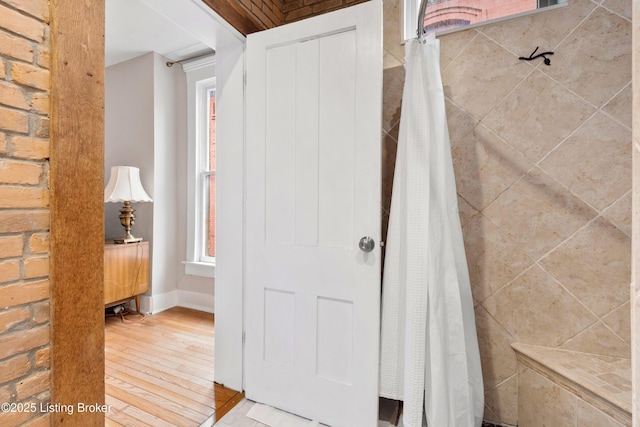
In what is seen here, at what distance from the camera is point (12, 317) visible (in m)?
0.80

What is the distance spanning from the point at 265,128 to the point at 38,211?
1.01 metres

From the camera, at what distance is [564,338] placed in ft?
4.41

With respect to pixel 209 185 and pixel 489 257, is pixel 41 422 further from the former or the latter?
pixel 209 185

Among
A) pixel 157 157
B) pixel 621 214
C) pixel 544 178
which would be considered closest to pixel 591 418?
pixel 621 214

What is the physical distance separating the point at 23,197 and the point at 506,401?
211 centimetres

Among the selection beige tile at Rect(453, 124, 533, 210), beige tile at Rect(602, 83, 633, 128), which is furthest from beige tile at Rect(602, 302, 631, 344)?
beige tile at Rect(602, 83, 633, 128)

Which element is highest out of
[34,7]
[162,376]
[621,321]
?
[34,7]

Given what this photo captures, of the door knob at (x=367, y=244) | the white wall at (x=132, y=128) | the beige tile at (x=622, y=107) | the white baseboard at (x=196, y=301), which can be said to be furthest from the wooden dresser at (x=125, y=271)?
the beige tile at (x=622, y=107)

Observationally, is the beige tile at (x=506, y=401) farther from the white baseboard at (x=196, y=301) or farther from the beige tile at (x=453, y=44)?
the white baseboard at (x=196, y=301)

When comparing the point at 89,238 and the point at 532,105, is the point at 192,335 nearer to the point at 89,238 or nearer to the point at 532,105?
the point at 89,238

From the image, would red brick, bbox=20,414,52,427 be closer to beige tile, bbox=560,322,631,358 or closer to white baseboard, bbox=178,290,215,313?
beige tile, bbox=560,322,631,358

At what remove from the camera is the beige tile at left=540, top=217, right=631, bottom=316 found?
50.0 inches

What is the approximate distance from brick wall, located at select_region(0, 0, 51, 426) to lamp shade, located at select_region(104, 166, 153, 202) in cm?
209

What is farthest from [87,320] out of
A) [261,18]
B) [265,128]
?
[261,18]
